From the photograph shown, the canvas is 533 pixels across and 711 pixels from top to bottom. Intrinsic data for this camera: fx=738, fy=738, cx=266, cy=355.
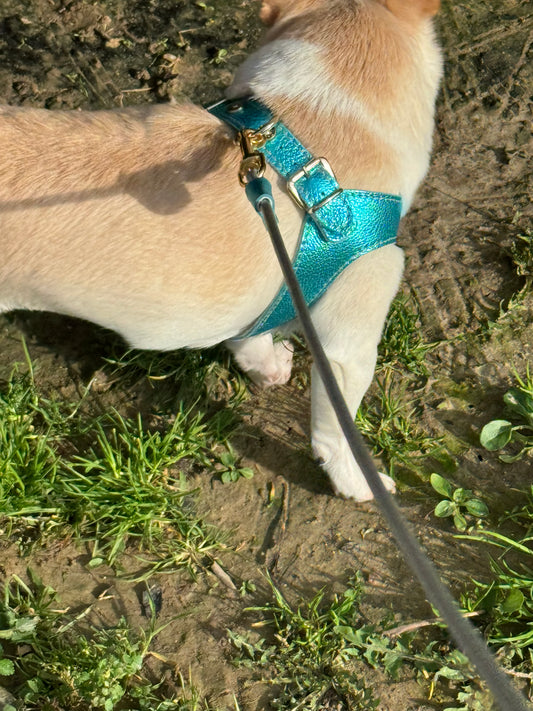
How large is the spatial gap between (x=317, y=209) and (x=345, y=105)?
37 cm

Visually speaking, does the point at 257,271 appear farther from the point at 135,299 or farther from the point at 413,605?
the point at 413,605

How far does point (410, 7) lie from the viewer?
2.70 metres

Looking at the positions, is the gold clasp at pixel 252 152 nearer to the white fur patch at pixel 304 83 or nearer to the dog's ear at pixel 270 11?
the white fur patch at pixel 304 83

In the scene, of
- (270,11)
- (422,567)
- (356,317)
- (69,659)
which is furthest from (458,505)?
(270,11)

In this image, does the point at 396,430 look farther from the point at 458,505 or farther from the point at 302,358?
the point at 302,358

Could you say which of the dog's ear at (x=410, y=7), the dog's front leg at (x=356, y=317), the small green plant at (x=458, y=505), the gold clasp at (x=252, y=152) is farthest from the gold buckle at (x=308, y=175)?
the small green plant at (x=458, y=505)

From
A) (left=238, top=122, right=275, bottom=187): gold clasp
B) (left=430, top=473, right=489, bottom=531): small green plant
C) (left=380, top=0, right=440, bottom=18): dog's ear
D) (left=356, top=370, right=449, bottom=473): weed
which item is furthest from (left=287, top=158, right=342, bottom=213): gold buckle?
(left=430, top=473, right=489, bottom=531): small green plant

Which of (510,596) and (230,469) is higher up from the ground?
(230,469)

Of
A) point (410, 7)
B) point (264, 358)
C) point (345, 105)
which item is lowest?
point (264, 358)

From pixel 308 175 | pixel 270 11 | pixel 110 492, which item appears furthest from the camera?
pixel 110 492

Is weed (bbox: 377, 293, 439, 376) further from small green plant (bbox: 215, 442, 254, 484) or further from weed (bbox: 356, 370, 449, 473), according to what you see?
small green plant (bbox: 215, 442, 254, 484)

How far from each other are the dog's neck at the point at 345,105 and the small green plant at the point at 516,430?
1.11 meters

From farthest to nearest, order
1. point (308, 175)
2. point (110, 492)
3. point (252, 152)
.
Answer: point (110, 492), point (308, 175), point (252, 152)

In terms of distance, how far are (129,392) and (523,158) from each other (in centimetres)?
241
